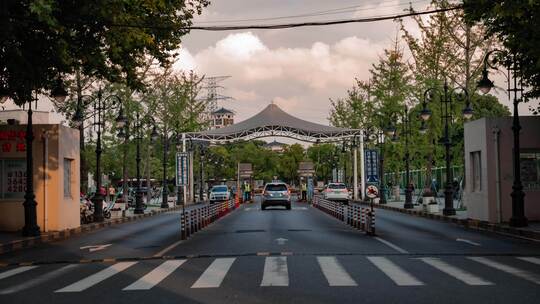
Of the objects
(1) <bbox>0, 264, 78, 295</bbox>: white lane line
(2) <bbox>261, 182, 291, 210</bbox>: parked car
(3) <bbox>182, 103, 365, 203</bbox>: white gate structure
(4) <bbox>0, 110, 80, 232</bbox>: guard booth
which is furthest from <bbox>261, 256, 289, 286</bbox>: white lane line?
(3) <bbox>182, 103, 365, 203</bbox>: white gate structure

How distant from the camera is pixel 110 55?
23.5 metres

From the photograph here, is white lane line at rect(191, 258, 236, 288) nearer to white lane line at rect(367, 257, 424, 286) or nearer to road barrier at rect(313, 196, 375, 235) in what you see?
white lane line at rect(367, 257, 424, 286)

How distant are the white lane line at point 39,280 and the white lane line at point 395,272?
5.92m

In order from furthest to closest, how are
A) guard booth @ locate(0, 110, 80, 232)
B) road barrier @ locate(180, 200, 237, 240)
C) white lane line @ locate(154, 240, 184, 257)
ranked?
guard booth @ locate(0, 110, 80, 232) → road barrier @ locate(180, 200, 237, 240) → white lane line @ locate(154, 240, 184, 257)

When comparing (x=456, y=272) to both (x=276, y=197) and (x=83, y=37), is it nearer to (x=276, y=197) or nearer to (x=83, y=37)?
(x=83, y=37)

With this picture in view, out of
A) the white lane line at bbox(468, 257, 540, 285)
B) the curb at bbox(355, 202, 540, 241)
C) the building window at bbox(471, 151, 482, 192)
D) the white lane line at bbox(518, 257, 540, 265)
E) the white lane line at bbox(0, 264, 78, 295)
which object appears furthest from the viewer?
the building window at bbox(471, 151, 482, 192)

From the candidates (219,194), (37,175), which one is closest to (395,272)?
(37,175)

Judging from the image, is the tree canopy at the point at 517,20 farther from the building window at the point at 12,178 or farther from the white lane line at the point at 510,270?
the building window at the point at 12,178

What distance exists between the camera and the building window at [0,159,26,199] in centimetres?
2717

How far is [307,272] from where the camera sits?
1305 centimetres

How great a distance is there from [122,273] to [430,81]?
3736cm

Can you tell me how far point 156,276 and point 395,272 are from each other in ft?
13.6

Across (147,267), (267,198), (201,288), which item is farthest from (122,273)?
(267,198)

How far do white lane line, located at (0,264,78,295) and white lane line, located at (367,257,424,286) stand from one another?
5.92 m
